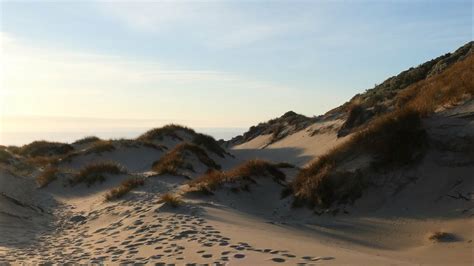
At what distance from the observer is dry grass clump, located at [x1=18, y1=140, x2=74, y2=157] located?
30344mm

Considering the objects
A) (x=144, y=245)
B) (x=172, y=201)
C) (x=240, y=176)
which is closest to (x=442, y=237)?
(x=144, y=245)

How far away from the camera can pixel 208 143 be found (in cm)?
2866

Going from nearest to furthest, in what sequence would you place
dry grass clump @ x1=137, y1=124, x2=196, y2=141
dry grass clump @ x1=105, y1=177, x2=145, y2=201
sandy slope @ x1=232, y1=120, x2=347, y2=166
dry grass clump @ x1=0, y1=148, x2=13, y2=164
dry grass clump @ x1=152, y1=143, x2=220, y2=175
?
dry grass clump @ x1=105, y1=177, x2=145, y2=201, dry grass clump @ x1=152, y1=143, x2=220, y2=175, sandy slope @ x1=232, y1=120, x2=347, y2=166, dry grass clump @ x1=0, y1=148, x2=13, y2=164, dry grass clump @ x1=137, y1=124, x2=196, y2=141

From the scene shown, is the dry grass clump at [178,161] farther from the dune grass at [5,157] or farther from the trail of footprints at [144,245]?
the dune grass at [5,157]

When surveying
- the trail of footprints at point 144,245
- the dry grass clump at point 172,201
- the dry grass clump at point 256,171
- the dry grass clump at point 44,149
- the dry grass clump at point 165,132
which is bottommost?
the trail of footprints at point 144,245

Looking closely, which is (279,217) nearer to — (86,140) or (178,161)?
(178,161)

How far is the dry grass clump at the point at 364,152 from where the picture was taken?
424 inches

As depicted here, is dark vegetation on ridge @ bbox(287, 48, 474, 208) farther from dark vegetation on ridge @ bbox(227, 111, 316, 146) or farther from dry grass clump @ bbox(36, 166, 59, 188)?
dark vegetation on ridge @ bbox(227, 111, 316, 146)

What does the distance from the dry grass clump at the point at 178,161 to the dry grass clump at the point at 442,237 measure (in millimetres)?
12042

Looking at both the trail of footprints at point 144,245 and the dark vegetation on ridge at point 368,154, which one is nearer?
the trail of footprints at point 144,245

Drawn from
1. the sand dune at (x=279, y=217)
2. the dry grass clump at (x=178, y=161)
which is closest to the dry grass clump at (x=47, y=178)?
the sand dune at (x=279, y=217)

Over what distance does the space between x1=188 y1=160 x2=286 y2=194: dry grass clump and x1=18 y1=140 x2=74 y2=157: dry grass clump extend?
18770mm

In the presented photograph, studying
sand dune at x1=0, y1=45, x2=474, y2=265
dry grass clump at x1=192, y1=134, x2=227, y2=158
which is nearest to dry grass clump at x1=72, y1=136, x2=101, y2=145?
dry grass clump at x1=192, y1=134, x2=227, y2=158

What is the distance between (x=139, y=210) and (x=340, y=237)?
5664mm
